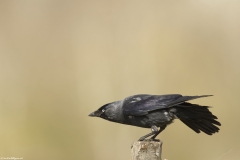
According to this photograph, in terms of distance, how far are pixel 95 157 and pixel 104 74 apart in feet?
5.48

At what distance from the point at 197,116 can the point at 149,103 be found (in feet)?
1.91

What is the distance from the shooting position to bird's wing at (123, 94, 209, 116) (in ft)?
15.8

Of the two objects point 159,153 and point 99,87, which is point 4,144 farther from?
point 159,153

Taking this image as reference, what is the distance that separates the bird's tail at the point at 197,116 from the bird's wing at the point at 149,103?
0.14 m

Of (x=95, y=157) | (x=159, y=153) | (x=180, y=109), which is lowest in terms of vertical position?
(x=95, y=157)

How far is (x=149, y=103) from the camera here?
4.92 m

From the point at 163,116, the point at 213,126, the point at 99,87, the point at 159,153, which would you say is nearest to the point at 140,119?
the point at 163,116

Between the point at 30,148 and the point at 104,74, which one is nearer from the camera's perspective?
the point at 30,148

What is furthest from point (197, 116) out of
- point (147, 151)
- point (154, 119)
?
point (147, 151)

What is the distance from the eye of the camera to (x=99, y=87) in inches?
340

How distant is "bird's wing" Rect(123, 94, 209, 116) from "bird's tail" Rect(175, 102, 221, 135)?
0.14 m

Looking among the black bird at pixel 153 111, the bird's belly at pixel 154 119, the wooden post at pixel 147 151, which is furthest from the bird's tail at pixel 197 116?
the wooden post at pixel 147 151

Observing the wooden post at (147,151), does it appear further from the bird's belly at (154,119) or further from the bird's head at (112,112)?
the bird's head at (112,112)

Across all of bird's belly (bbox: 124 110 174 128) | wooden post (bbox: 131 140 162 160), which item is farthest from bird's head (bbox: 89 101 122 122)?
wooden post (bbox: 131 140 162 160)
